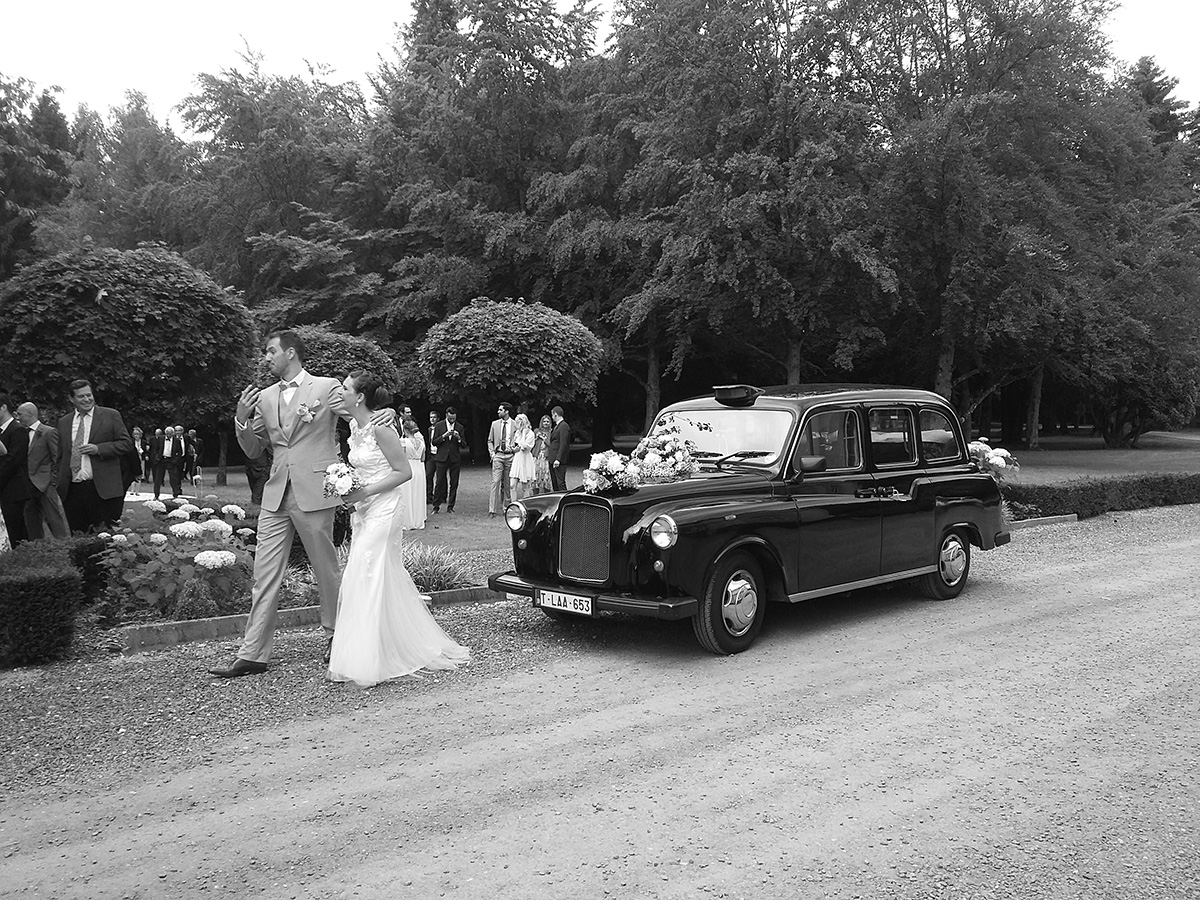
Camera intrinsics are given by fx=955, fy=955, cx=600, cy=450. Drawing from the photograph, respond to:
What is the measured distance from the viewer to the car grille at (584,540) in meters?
7.02

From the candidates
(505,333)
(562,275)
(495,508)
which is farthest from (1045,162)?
(495,508)

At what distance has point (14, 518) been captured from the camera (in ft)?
32.8

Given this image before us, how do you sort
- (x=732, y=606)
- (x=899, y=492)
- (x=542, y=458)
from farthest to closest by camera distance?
(x=542, y=458) < (x=899, y=492) < (x=732, y=606)

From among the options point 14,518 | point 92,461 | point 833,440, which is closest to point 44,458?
point 14,518

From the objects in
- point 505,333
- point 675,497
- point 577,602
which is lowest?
point 577,602

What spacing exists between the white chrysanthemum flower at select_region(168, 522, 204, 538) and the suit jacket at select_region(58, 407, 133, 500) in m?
1.81

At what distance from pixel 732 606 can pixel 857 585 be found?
155 cm

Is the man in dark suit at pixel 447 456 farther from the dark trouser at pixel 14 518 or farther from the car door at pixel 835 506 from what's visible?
the car door at pixel 835 506

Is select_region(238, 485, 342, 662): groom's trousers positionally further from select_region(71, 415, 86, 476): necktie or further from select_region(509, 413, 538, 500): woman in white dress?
select_region(509, 413, 538, 500): woman in white dress

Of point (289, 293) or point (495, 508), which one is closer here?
point (495, 508)

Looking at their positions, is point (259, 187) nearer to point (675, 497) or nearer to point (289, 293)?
point (289, 293)

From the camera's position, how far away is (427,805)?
14.1 feet

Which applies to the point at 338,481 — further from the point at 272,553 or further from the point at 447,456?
the point at 447,456

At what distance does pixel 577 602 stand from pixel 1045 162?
2750 centimetres
